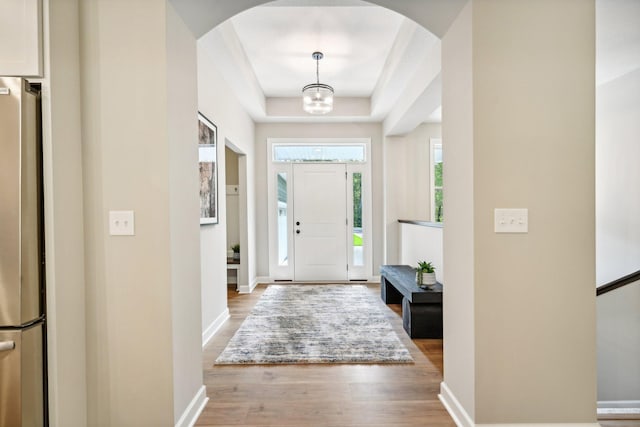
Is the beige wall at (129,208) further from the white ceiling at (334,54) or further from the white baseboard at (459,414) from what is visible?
the white baseboard at (459,414)

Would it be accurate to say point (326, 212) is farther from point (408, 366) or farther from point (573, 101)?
point (573, 101)

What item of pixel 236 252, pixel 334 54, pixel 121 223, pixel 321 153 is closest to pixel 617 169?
pixel 334 54

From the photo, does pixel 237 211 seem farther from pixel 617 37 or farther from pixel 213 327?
pixel 617 37

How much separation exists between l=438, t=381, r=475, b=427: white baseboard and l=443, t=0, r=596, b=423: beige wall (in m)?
0.10

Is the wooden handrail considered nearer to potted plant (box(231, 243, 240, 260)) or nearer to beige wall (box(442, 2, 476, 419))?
beige wall (box(442, 2, 476, 419))

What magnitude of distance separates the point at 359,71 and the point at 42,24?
10.4ft

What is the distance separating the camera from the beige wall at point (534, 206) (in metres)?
1.59

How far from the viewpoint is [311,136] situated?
5.16 meters

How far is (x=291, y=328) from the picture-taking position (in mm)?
3170

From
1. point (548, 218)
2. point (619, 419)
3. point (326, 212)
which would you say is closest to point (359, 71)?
point (326, 212)

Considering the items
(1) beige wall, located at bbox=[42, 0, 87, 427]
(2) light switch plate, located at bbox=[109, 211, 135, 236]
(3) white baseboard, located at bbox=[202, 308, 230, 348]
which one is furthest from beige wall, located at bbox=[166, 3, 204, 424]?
(3) white baseboard, located at bbox=[202, 308, 230, 348]

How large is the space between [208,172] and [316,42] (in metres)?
1.68

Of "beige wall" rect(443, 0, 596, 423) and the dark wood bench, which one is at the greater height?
"beige wall" rect(443, 0, 596, 423)

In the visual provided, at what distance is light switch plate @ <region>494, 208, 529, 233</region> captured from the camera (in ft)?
5.23
